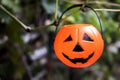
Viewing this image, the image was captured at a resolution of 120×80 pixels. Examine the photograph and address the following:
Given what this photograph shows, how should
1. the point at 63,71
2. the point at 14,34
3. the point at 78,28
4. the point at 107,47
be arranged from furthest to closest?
the point at 63,71 → the point at 107,47 → the point at 14,34 → the point at 78,28

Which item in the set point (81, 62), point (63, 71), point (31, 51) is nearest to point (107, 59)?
point (63, 71)

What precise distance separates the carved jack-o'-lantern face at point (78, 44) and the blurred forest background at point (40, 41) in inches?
4.1

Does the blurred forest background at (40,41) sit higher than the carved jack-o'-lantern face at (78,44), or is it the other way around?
the carved jack-o'-lantern face at (78,44)

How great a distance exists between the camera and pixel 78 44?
756 millimetres

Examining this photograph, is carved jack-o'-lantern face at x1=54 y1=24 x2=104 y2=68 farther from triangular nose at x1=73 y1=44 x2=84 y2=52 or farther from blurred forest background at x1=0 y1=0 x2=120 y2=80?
blurred forest background at x1=0 y1=0 x2=120 y2=80

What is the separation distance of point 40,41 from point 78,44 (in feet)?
3.44

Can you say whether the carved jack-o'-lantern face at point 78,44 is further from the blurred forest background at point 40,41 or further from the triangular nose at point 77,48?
the blurred forest background at point 40,41

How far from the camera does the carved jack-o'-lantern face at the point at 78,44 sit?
0.76 metres

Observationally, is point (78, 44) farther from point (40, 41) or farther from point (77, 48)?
point (40, 41)

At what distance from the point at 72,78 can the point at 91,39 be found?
1.27 metres

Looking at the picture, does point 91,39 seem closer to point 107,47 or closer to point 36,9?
point 36,9

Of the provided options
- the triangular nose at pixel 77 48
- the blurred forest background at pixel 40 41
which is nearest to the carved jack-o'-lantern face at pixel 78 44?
the triangular nose at pixel 77 48

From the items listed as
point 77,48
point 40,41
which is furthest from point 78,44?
point 40,41

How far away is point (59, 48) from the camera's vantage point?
0.78 meters
